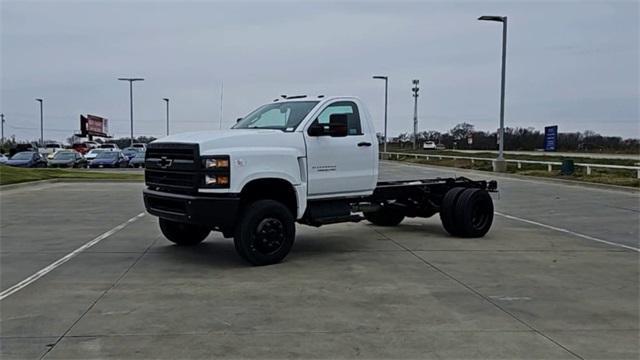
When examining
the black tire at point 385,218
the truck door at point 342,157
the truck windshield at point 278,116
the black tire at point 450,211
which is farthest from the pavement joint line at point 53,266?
the black tire at point 450,211

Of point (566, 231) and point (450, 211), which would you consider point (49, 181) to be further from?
point (566, 231)

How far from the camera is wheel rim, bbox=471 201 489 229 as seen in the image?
489 inches

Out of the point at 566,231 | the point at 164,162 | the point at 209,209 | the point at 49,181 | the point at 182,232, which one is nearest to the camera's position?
the point at 209,209

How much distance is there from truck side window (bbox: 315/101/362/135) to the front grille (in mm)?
2322

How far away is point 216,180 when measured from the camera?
8.93m

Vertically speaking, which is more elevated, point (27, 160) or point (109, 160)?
point (27, 160)

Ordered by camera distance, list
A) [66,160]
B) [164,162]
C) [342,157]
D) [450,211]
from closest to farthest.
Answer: [164,162], [342,157], [450,211], [66,160]

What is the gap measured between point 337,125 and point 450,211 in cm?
333

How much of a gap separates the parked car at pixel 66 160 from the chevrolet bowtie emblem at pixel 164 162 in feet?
135

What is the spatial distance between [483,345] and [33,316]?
435 cm

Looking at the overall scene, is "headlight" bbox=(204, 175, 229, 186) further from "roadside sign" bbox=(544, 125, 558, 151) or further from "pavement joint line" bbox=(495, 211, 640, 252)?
"roadside sign" bbox=(544, 125, 558, 151)

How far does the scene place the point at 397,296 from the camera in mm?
7602

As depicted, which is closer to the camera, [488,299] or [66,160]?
[488,299]

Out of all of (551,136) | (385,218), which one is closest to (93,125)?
(551,136)
